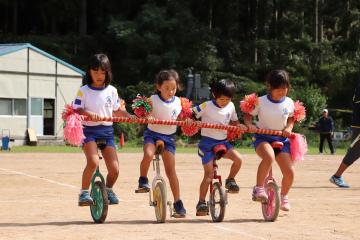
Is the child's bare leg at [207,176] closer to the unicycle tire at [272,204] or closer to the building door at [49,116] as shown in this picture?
the unicycle tire at [272,204]

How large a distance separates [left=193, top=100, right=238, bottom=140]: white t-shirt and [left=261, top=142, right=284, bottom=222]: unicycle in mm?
702

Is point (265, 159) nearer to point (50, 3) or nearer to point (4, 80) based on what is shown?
point (4, 80)

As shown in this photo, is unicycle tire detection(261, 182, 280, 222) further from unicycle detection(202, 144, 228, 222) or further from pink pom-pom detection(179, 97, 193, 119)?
pink pom-pom detection(179, 97, 193, 119)

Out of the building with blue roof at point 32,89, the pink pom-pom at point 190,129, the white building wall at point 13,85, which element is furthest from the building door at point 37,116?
the pink pom-pom at point 190,129

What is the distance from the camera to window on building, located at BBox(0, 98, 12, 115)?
1700 inches

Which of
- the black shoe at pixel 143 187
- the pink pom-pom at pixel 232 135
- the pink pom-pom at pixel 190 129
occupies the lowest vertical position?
the black shoe at pixel 143 187

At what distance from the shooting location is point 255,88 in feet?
182

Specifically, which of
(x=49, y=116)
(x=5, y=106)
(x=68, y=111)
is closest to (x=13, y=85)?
(x=5, y=106)

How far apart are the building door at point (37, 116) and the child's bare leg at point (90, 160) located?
3459cm

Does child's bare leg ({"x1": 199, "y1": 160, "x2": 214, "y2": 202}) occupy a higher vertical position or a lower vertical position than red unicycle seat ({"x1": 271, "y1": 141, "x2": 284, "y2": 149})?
lower

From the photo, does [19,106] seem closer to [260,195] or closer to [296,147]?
[296,147]

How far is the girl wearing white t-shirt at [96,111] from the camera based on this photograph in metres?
10.0

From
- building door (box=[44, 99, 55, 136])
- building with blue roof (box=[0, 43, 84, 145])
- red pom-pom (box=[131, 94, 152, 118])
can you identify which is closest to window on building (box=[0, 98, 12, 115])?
building with blue roof (box=[0, 43, 84, 145])

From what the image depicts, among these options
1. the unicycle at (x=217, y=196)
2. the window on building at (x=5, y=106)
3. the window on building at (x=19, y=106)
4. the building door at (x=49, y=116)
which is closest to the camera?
the unicycle at (x=217, y=196)
